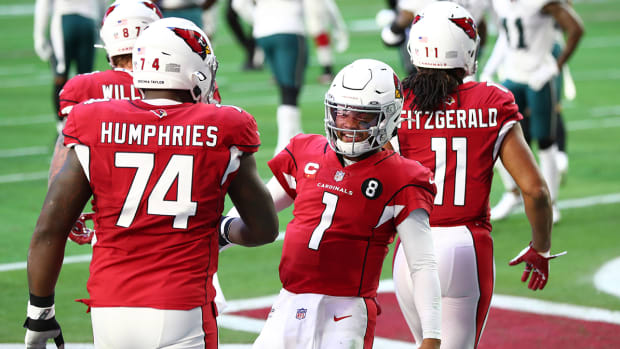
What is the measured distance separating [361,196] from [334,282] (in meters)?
0.34

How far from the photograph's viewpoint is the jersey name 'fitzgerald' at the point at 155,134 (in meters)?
3.42

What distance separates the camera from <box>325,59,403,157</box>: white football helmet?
391 centimetres

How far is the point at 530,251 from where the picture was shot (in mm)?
4711

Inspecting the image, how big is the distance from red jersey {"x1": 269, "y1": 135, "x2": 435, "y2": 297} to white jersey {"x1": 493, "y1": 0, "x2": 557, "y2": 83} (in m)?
5.06

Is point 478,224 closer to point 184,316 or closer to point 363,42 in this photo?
point 184,316

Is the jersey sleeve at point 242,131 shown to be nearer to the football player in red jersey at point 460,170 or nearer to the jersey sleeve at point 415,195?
the jersey sleeve at point 415,195

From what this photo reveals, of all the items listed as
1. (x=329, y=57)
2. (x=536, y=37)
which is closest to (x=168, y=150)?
(x=536, y=37)

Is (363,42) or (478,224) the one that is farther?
(363,42)

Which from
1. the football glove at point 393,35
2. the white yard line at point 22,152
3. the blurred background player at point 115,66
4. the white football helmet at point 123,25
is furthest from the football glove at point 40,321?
the white yard line at point 22,152

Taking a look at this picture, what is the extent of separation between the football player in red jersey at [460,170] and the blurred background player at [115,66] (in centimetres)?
152

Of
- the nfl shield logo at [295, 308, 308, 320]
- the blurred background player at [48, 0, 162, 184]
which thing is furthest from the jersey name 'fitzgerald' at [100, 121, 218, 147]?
the blurred background player at [48, 0, 162, 184]

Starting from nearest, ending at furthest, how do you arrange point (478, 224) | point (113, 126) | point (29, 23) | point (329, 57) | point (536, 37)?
point (113, 126)
point (478, 224)
point (536, 37)
point (329, 57)
point (29, 23)

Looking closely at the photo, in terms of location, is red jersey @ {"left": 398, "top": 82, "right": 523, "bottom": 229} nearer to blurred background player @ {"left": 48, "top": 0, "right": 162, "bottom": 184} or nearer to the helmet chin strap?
the helmet chin strap

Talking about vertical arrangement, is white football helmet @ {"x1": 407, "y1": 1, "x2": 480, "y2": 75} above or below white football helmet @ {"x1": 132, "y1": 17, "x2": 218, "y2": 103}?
below
